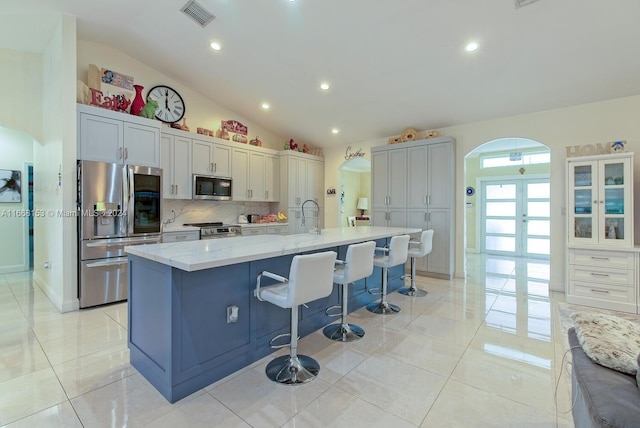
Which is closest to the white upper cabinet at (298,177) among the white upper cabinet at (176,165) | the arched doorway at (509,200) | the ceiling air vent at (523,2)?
the white upper cabinet at (176,165)

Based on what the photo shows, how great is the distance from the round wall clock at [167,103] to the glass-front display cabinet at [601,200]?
5826mm

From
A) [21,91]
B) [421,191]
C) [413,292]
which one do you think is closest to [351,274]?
[413,292]

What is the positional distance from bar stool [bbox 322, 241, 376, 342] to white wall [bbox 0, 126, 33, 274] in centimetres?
605

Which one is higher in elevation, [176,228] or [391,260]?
[176,228]

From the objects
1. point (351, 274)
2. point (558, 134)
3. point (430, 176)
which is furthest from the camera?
point (430, 176)

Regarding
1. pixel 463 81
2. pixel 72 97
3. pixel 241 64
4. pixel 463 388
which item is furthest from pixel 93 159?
pixel 463 81

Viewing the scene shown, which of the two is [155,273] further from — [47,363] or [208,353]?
[47,363]

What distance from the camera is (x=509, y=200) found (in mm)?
7582

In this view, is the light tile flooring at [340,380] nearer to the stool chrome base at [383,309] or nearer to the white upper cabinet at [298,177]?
the stool chrome base at [383,309]

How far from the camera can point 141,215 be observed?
12.8 feet

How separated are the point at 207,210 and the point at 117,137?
6.35ft

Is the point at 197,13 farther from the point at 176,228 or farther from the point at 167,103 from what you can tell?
the point at 176,228

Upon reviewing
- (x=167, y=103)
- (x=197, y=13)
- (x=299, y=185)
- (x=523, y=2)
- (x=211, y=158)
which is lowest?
(x=299, y=185)

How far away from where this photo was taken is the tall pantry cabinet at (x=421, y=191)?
492 centimetres
